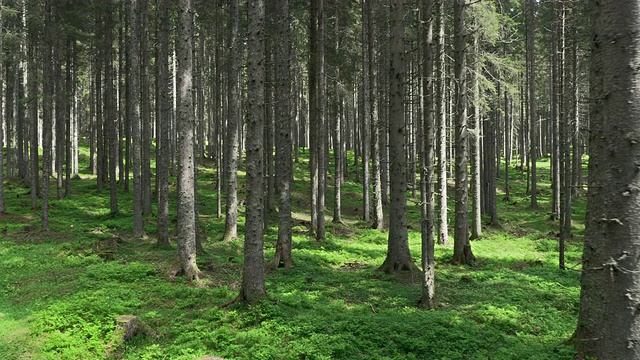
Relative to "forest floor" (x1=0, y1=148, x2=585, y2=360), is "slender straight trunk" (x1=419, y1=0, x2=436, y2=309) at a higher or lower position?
higher

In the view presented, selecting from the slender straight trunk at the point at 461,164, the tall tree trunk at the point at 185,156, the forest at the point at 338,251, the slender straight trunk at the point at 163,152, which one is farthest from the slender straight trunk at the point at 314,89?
the tall tree trunk at the point at 185,156

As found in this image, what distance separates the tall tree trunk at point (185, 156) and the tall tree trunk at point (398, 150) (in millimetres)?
5776

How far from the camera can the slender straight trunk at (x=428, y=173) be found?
8.86 meters

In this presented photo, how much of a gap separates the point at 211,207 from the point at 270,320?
17628 millimetres

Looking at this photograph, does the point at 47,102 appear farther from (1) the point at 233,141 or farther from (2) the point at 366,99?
(2) the point at 366,99

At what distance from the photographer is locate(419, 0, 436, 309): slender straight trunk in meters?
8.86

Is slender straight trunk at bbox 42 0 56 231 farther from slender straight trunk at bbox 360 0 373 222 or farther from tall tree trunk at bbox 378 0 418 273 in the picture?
tall tree trunk at bbox 378 0 418 273

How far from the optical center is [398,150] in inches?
468

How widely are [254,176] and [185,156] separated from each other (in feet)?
12.1

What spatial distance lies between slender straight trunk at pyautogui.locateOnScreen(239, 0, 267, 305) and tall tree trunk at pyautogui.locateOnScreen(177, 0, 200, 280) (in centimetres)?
326

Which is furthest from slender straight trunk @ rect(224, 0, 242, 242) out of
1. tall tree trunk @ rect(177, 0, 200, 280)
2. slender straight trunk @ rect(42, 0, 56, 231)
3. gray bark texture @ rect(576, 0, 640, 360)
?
gray bark texture @ rect(576, 0, 640, 360)

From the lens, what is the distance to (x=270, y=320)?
27.1 ft

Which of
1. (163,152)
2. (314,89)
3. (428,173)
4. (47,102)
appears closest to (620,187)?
(428,173)

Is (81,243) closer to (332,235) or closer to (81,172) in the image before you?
(332,235)
